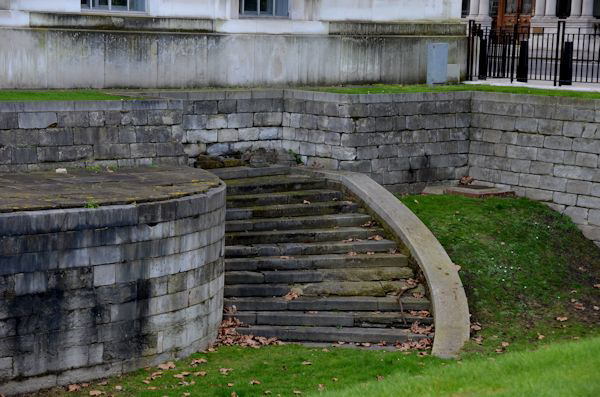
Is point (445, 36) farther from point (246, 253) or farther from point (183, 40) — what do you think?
point (246, 253)

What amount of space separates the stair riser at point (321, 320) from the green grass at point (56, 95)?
3.85 metres

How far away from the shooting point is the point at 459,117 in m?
20.7

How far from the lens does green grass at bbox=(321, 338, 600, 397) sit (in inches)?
384

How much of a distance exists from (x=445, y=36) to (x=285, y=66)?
3.80 m

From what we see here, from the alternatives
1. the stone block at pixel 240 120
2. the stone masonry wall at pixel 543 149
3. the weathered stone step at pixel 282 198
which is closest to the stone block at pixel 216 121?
the stone block at pixel 240 120

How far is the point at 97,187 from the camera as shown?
14633 mm

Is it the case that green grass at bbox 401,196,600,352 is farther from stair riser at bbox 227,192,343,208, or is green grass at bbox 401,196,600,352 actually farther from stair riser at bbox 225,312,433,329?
stair riser at bbox 227,192,343,208

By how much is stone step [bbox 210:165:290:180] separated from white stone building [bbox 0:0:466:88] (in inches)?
74.2

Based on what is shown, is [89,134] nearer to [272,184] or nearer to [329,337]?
[272,184]

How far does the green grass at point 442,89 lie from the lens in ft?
66.2

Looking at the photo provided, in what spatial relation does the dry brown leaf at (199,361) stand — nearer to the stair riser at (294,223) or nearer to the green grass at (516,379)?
the green grass at (516,379)

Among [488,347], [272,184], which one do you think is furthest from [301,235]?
[488,347]

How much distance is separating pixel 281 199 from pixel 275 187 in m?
0.40

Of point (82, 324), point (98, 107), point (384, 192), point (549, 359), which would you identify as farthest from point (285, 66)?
point (549, 359)
